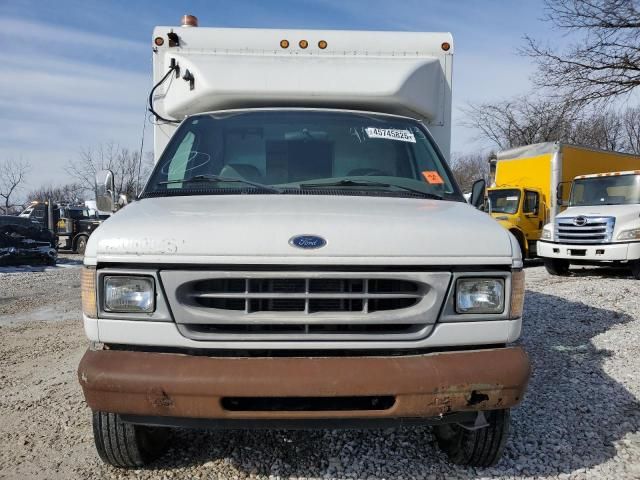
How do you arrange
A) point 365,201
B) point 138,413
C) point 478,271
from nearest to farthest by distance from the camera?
1. point 138,413
2. point 478,271
3. point 365,201

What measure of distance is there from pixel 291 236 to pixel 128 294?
2.70 feet

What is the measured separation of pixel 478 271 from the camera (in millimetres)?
2512

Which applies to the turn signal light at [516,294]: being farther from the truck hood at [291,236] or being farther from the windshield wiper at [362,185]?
the windshield wiper at [362,185]

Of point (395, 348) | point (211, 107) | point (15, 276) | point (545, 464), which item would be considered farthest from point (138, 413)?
point (15, 276)

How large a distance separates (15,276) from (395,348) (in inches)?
486

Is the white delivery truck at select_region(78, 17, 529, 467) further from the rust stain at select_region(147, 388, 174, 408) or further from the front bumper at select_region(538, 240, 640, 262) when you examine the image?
the front bumper at select_region(538, 240, 640, 262)

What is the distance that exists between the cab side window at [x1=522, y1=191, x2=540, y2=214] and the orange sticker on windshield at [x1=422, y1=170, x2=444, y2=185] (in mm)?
12537

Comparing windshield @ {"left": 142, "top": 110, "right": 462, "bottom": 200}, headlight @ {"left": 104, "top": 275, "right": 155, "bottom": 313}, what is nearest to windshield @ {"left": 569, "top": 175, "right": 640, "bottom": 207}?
windshield @ {"left": 142, "top": 110, "right": 462, "bottom": 200}

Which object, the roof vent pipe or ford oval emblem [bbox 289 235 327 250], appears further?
the roof vent pipe

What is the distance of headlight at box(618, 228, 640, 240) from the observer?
10.6m

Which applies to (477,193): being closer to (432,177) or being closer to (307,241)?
(432,177)

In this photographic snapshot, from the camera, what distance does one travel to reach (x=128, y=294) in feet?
8.07

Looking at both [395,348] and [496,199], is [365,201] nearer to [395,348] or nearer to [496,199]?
[395,348]

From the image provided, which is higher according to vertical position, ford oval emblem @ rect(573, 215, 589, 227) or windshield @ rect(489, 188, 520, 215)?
windshield @ rect(489, 188, 520, 215)
